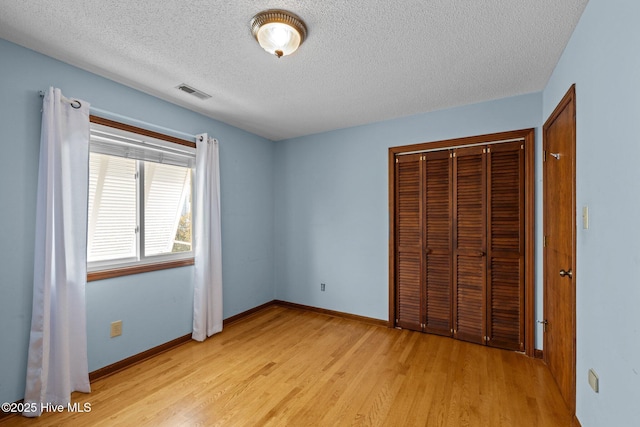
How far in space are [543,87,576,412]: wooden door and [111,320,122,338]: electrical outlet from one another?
3.43 m

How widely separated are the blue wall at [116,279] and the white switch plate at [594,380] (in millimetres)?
3280

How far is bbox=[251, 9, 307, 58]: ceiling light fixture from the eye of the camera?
5.26 ft

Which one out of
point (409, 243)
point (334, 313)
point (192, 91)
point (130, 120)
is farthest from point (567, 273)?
point (130, 120)

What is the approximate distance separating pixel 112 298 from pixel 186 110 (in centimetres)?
199

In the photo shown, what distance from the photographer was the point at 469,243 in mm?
2971

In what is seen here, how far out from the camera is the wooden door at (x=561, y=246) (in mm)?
1825

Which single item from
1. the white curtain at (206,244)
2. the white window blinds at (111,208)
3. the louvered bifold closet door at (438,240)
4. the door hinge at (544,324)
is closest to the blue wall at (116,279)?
the white curtain at (206,244)

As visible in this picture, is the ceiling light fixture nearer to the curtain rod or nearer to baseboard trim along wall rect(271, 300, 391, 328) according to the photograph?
the curtain rod

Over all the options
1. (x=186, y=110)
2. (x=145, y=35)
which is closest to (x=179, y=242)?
(x=186, y=110)

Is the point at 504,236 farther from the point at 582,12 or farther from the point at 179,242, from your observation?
the point at 179,242

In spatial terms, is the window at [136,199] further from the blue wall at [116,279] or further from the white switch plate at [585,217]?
the white switch plate at [585,217]

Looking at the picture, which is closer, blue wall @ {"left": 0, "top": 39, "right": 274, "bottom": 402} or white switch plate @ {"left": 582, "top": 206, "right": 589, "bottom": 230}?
white switch plate @ {"left": 582, "top": 206, "right": 589, "bottom": 230}

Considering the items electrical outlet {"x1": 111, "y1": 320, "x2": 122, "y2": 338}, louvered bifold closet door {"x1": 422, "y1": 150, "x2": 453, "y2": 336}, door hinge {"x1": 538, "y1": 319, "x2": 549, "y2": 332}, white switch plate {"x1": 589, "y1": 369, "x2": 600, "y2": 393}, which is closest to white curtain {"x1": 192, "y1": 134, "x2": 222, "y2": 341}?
electrical outlet {"x1": 111, "y1": 320, "x2": 122, "y2": 338}

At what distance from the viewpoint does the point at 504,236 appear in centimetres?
281
